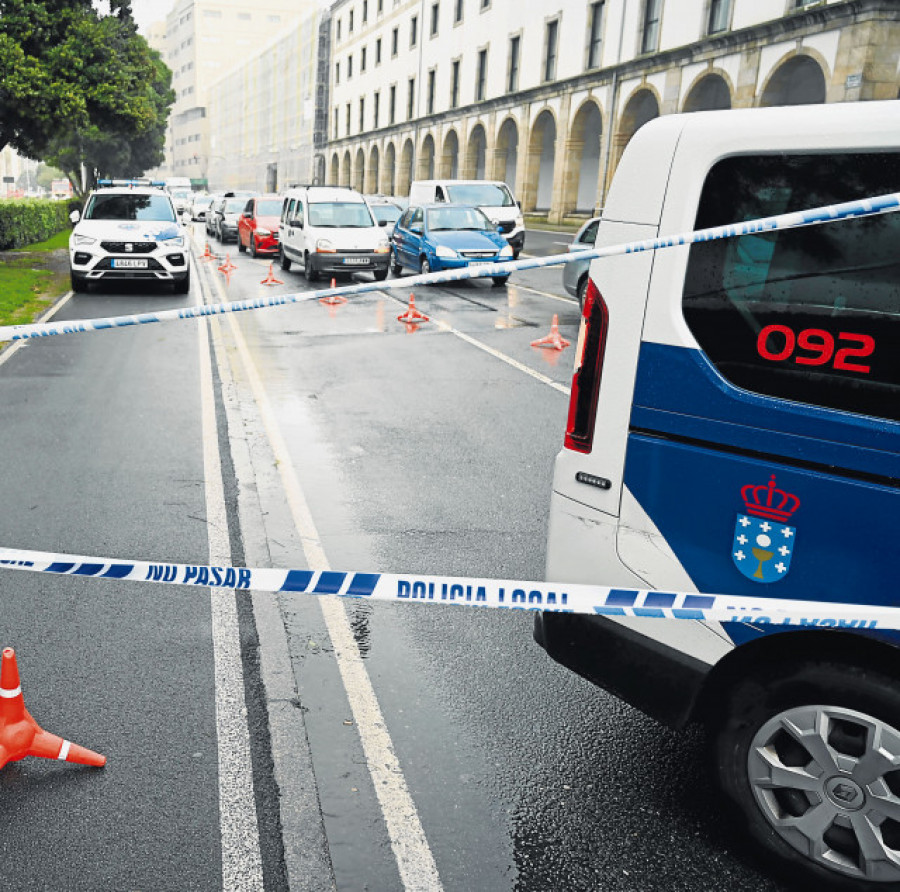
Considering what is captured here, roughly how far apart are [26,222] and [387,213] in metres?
10.8

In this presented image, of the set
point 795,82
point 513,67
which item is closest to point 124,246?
point 795,82

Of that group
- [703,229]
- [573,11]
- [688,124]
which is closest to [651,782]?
[703,229]

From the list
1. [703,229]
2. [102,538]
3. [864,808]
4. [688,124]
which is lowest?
[102,538]

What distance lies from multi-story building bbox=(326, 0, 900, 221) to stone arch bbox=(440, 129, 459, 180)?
0.29ft

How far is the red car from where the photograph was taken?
90.3ft

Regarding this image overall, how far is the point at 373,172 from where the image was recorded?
242 ft

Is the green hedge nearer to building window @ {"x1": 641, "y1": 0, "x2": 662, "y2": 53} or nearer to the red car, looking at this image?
the red car

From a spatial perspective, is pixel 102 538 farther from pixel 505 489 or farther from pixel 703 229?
pixel 703 229

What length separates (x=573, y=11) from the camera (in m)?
42.1

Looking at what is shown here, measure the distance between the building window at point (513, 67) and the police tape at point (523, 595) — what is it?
4876 centimetres

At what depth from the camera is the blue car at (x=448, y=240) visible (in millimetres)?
19859

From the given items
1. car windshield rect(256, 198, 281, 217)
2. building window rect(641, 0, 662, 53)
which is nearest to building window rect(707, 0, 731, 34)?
building window rect(641, 0, 662, 53)

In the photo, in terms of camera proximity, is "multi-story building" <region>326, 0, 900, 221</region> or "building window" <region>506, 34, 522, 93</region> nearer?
"multi-story building" <region>326, 0, 900, 221</region>

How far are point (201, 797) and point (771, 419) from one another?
221 cm
